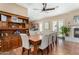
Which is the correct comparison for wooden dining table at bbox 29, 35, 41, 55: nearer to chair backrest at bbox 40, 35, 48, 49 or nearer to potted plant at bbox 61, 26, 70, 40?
chair backrest at bbox 40, 35, 48, 49

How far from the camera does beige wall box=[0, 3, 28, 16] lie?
2.45 meters

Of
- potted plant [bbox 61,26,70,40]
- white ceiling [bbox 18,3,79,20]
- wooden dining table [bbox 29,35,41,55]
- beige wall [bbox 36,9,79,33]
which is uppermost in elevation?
white ceiling [bbox 18,3,79,20]

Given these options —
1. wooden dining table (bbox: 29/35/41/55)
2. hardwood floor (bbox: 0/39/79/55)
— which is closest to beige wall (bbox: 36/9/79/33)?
wooden dining table (bbox: 29/35/41/55)

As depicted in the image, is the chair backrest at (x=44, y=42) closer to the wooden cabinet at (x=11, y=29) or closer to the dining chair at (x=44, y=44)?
the dining chair at (x=44, y=44)

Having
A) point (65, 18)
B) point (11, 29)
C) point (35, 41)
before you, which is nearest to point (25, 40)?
point (35, 41)

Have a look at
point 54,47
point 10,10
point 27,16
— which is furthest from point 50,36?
point 10,10

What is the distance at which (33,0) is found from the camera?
8.29 ft

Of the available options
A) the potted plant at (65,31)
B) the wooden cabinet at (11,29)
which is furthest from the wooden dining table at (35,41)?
the potted plant at (65,31)

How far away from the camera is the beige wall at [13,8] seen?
2.45 meters

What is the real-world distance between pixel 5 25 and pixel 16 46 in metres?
0.52

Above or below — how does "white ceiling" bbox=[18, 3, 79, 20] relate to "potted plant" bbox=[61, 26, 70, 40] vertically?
above

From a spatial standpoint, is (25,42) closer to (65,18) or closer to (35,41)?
(35,41)

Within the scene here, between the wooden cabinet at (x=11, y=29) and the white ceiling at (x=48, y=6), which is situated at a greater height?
the white ceiling at (x=48, y=6)
